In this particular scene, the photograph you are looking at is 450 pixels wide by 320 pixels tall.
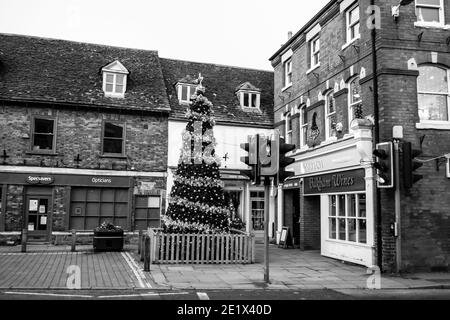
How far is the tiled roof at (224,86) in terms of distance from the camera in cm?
2309

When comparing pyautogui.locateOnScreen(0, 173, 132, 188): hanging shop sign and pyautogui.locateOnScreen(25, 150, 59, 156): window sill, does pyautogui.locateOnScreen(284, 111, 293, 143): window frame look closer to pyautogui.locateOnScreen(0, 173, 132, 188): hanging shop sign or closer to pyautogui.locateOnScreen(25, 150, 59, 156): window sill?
pyautogui.locateOnScreen(0, 173, 132, 188): hanging shop sign

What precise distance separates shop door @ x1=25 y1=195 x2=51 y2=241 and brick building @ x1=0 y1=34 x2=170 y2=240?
42mm

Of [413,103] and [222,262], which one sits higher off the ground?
[413,103]

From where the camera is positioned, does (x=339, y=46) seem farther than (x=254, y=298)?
Yes

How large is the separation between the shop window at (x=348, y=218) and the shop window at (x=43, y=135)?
42.6ft

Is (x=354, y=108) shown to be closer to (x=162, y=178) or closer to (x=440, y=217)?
(x=440, y=217)

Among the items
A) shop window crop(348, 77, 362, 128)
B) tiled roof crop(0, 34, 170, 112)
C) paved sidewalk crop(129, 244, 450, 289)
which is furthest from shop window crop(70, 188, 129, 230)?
shop window crop(348, 77, 362, 128)

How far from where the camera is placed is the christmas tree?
14.0 metres

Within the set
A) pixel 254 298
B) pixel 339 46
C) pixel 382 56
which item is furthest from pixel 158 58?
pixel 254 298

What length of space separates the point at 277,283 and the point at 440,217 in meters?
5.83

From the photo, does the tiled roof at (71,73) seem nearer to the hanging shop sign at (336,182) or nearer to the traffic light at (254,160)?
the hanging shop sign at (336,182)

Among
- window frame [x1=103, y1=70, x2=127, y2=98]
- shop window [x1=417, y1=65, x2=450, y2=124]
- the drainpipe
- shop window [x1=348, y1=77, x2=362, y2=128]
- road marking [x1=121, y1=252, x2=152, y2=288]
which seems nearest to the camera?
road marking [x1=121, y1=252, x2=152, y2=288]

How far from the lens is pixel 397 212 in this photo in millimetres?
12297

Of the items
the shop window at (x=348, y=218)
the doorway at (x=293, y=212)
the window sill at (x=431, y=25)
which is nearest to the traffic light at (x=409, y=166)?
the shop window at (x=348, y=218)
